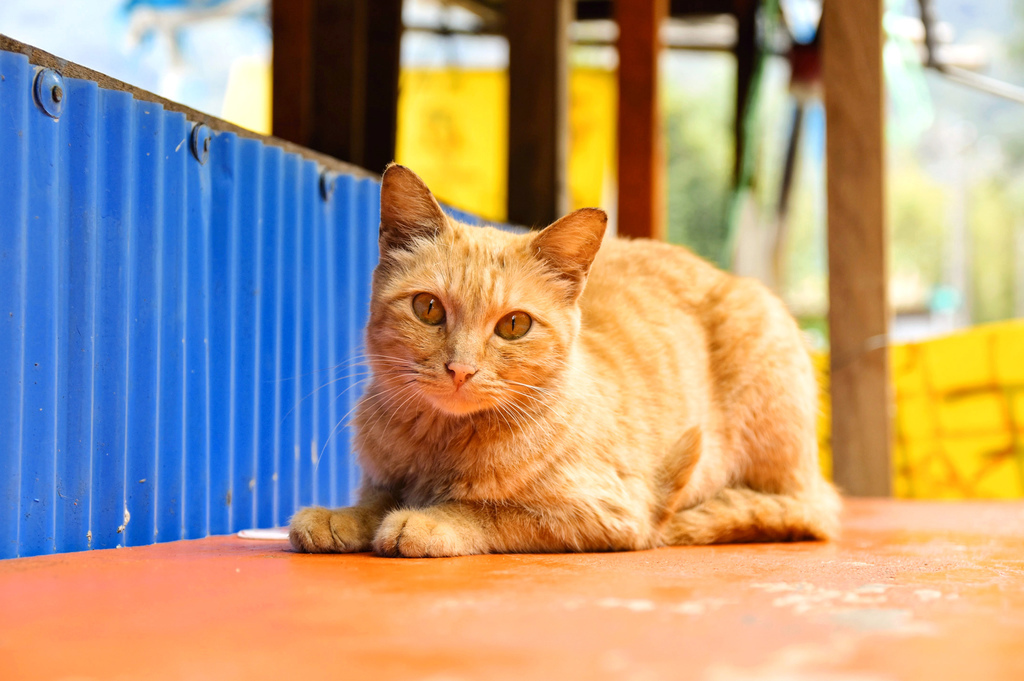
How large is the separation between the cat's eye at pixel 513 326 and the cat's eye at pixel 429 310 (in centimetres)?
18

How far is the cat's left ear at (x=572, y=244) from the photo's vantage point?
277 cm

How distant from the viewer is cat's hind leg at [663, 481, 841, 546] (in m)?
3.08

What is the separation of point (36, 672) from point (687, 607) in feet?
3.76

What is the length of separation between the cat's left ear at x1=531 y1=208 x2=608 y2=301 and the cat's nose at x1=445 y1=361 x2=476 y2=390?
1.87ft

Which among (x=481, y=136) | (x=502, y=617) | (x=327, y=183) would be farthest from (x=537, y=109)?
(x=502, y=617)

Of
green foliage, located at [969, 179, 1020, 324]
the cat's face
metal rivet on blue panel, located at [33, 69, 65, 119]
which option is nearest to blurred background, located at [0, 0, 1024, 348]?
metal rivet on blue panel, located at [33, 69, 65, 119]

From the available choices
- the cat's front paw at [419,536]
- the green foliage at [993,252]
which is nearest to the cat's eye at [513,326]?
the cat's front paw at [419,536]

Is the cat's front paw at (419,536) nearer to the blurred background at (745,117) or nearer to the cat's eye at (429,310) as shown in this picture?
the cat's eye at (429,310)

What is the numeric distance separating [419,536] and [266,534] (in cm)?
87

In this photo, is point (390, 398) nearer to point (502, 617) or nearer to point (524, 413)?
point (524, 413)

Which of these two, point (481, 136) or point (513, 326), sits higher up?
point (481, 136)

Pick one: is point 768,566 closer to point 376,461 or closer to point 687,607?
point 687,607

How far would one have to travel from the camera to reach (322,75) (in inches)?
194

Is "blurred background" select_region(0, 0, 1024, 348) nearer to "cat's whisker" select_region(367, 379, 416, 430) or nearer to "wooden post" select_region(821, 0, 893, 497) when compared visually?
"wooden post" select_region(821, 0, 893, 497)
